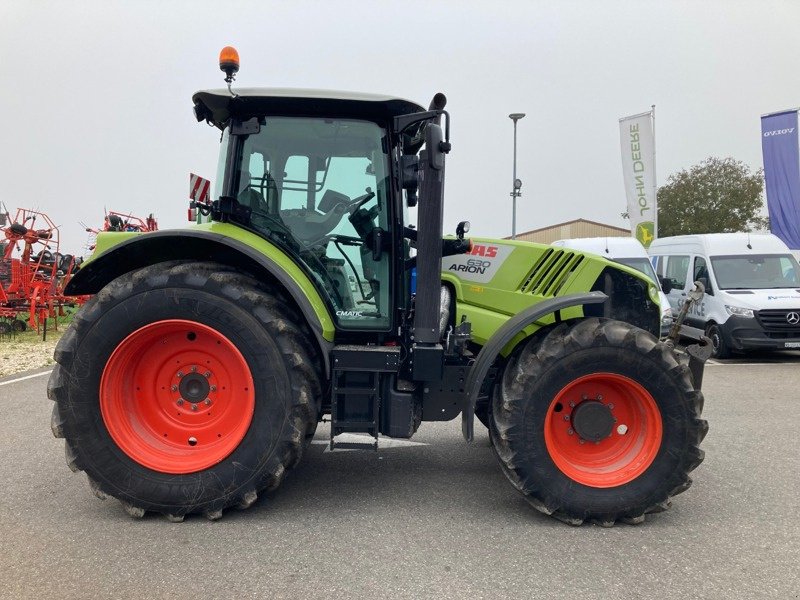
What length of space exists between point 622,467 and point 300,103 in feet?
8.62

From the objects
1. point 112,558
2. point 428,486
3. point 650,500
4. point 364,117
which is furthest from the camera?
point 428,486

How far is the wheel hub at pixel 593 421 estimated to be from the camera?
3.03 metres

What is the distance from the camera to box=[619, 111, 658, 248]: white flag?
1443 cm

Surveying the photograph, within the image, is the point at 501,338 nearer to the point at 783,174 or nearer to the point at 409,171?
the point at 409,171

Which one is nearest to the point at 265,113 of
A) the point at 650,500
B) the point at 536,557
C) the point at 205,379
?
the point at 205,379

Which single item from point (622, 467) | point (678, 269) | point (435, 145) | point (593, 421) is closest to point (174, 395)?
point (435, 145)

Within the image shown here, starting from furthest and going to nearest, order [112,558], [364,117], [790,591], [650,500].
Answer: [364,117], [650,500], [112,558], [790,591]

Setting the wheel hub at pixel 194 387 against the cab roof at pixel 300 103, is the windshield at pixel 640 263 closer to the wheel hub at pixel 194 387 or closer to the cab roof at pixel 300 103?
the cab roof at pixel 300 103

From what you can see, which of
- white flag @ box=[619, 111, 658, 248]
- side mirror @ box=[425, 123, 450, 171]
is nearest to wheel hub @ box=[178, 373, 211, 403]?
side mirror @ box=[425, 123, 450, 171]

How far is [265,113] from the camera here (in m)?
3.10

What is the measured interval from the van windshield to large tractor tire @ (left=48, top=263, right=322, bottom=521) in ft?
29.0

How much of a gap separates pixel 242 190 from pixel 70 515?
78.3 inches

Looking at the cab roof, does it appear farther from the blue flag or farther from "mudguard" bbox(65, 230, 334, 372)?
the blue flag

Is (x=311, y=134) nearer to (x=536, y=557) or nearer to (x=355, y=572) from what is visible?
(x=355, y=572)
